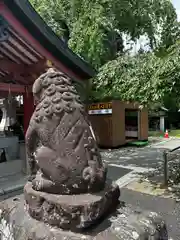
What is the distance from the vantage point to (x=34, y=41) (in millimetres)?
5223

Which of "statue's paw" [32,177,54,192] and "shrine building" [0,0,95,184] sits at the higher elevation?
"shrine building" [0,0,95,184]

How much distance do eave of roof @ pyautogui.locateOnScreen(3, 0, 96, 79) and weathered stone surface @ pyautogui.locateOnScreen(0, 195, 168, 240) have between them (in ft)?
12.3

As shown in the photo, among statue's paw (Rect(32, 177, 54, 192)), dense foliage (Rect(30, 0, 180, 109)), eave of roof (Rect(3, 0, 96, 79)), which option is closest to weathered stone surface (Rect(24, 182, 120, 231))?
statue's paw (Rect(32, 177, 54, 192))

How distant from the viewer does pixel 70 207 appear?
1.82m

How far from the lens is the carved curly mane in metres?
2.06

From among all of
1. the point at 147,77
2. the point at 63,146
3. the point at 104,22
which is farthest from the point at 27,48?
the point at 104,22

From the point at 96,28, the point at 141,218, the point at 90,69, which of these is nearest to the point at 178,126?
the point at 96,28

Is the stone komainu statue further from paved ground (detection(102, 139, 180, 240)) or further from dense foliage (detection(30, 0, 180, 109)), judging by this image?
dense foliage (detection(30, 0, 180, 109))

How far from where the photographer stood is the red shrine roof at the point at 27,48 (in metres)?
4.60

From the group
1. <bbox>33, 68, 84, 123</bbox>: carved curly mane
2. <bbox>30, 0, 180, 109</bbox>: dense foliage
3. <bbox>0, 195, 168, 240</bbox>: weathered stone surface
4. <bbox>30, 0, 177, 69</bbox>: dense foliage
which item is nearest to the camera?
<bbox>0, 195, 168, 240</bbox>: weathered stone surface

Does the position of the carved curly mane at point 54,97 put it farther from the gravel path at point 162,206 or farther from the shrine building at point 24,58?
the shrine building at point 24,58

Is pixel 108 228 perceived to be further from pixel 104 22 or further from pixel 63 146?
pixel 104 22

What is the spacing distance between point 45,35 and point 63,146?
3.82 metres

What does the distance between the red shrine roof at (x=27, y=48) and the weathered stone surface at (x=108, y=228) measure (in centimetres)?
348
